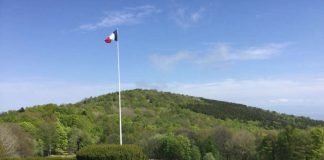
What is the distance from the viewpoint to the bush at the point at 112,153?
22.5m

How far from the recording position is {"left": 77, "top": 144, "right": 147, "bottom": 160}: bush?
22.5 meters

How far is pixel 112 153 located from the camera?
22578mm

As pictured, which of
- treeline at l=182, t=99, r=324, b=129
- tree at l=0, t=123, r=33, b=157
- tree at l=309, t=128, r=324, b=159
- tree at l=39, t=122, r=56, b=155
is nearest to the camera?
tree at l=0, t=123, r=33, b=157

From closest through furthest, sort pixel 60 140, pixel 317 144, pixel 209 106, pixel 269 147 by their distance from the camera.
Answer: pixel 317 144
pixel 269 147
pixel 60 140
pixel 209 106

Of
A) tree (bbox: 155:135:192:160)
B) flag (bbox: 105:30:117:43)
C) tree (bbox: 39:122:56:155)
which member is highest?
flag (bbox: 105:30:117:43)

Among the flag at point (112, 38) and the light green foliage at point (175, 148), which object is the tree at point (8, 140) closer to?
the light green foliage at point (175, 148)

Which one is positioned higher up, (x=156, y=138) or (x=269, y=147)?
(x=156, y=138)

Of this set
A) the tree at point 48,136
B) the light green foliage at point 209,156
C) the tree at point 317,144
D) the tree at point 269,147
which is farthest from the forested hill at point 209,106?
the tree at point 48,136

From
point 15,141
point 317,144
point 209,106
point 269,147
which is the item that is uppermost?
point 209,106

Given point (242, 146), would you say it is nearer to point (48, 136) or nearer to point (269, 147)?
point (269, 147)

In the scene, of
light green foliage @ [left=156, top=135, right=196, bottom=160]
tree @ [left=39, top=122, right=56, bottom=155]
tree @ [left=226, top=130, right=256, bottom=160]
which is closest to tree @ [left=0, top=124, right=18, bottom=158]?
tree @ [left=39, top=122, right=56, bottom=155]

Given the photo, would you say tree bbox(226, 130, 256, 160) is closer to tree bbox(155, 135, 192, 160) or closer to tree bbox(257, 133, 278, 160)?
tree bbox(257, 133, 278, 160)

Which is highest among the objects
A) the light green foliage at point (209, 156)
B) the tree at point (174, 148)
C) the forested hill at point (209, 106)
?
the forested hill at point (209, 106)

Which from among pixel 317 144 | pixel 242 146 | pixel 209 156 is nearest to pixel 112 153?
pixel 317 144
